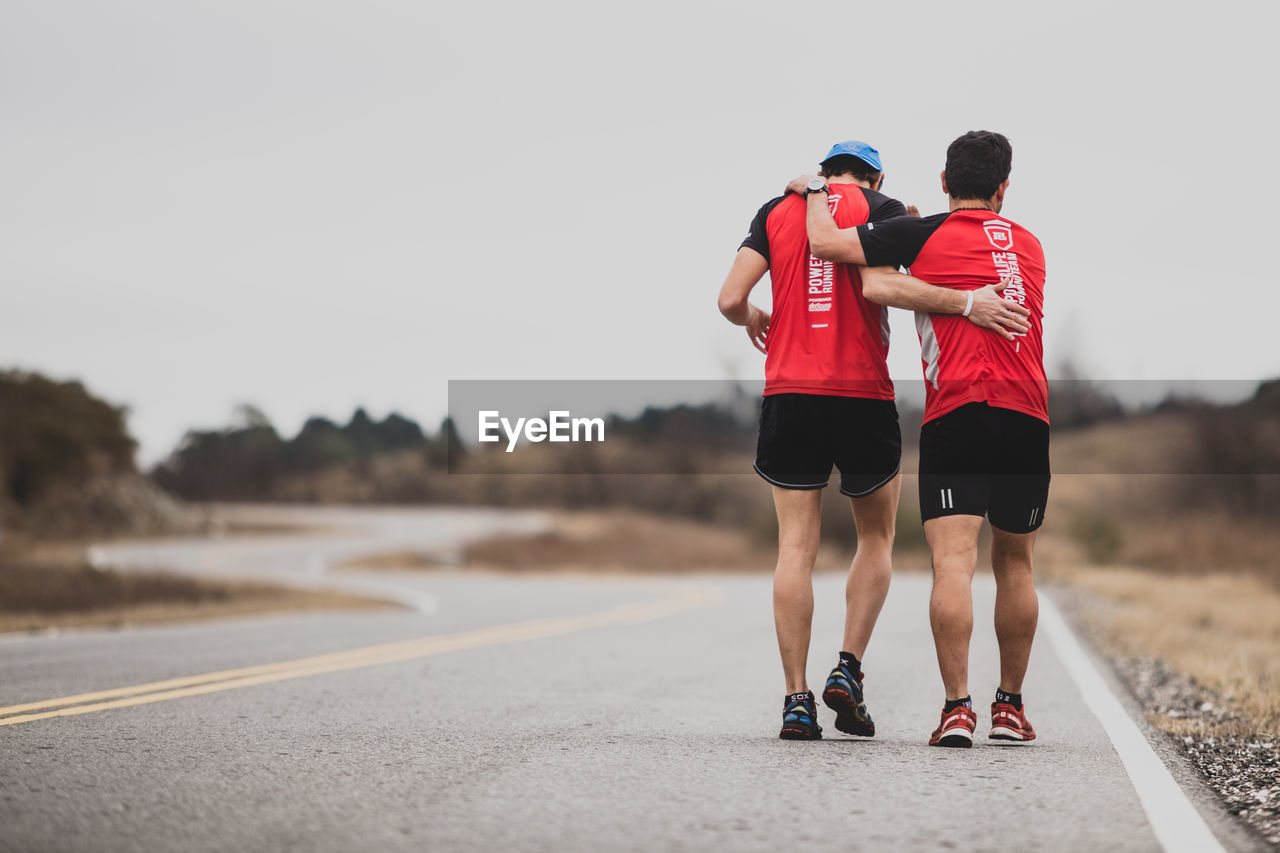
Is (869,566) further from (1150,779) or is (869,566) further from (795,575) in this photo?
(1150,779)

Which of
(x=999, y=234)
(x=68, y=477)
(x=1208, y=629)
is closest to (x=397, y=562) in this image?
(x=68, y=477)

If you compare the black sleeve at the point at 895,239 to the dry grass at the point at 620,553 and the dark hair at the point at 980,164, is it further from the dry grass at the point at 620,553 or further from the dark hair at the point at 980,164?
the dry grass at the point at 620,553

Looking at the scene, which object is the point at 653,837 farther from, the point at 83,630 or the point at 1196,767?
the point at 83,630

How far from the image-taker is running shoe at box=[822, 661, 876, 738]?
432 cm

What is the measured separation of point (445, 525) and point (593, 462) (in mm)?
6291

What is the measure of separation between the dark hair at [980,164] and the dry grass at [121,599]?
10.8 m

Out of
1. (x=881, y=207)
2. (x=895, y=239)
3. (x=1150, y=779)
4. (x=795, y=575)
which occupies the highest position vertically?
(x=881, y=207)

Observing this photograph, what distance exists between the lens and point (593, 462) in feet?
150

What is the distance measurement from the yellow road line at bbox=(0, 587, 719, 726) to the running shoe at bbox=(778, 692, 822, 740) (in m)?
2.72

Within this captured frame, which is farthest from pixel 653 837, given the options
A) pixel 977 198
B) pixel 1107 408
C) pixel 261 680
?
pixel 1107 408

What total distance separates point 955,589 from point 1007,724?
584 millimetres

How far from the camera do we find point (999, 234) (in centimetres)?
432

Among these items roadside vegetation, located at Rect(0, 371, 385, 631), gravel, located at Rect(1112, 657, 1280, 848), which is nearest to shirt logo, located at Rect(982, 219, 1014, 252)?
gravel, located at Rect(1112, 657, 1280, 848)

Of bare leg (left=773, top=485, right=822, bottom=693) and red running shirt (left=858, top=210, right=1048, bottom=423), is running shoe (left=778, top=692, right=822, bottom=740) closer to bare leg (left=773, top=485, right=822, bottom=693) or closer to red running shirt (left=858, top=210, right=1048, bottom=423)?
bare leg (left=773, top=485, right=822, bottom=693)
